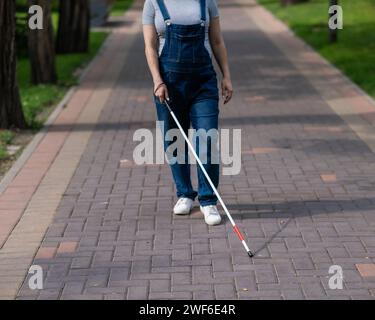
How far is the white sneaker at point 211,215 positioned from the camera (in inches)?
266

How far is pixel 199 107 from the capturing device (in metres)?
6.73

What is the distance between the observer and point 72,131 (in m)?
10.6

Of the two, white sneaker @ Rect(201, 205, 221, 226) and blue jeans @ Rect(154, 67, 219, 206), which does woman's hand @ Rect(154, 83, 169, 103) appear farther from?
white sneaker @ Rect(201, 205, 221, 226)

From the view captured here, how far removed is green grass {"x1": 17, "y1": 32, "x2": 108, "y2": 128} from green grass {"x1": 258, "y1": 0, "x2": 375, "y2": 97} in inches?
171

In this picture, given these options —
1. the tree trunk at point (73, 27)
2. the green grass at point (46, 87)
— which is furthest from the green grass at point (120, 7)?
the tree trunk at point (73, 27)

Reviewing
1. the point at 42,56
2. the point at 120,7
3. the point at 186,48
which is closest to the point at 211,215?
the point at 186,48

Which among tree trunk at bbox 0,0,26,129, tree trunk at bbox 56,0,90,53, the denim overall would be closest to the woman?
the denim overall

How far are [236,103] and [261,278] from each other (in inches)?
281

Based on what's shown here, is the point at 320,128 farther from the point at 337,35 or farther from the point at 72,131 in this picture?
the point at 337,35

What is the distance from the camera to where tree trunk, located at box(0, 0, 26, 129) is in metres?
10.6

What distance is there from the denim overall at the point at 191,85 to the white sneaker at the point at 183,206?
170mm

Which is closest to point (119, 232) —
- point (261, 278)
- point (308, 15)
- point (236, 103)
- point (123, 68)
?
point (261, 278)

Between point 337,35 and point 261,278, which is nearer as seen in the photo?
point 261,278

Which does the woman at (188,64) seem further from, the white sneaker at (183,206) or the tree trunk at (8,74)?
the tree trunk at (8,74)
